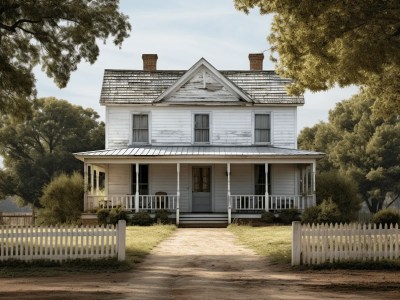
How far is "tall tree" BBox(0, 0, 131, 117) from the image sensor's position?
2089 centimetres

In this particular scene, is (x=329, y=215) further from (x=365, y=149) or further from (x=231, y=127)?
(x=365, y=149)

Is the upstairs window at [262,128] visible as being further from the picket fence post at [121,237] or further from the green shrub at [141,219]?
the picket fence post at [121,237]

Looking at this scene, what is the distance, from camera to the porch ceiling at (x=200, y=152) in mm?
33000

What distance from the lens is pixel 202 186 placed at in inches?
1428

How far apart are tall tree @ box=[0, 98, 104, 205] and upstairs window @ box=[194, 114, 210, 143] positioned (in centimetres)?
2870

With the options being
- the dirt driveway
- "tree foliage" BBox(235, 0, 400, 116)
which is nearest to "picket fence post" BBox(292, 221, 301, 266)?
the dirt driveway

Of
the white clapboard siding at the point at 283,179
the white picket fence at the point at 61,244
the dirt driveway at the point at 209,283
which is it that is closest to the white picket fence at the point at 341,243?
the dirt driveway at the point at 209,283

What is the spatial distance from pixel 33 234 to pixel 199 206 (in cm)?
2028

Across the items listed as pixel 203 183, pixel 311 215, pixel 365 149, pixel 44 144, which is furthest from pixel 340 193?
pixel 44 144

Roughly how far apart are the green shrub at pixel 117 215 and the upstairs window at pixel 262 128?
29.2 ft

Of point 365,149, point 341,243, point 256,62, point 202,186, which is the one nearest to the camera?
point 341,243

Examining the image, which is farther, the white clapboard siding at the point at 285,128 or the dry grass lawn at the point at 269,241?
the white clapboard siding at the point at 285,128

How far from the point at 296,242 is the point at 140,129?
21.9m

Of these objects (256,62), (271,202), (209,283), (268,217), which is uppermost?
(256,62)
